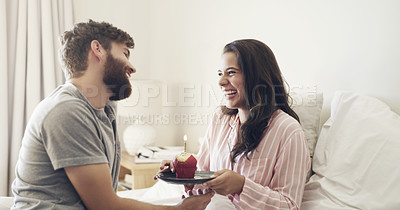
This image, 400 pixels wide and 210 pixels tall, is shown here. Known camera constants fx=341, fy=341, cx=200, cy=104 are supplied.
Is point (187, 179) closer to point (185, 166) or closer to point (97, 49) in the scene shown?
point (185, 166)

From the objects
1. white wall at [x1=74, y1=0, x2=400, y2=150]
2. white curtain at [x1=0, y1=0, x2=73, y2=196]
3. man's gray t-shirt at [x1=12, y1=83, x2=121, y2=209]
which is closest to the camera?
man's gray t-shirt at [x1=12, y1=83, x2=121, y2=209]

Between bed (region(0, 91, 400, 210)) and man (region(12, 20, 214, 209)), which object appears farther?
bed (region(0, 91, 400, 210))

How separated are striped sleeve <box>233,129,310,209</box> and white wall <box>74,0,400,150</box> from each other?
1.61ft

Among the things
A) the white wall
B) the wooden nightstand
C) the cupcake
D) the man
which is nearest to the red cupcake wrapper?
the cupcake

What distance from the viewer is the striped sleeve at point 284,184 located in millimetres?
1154

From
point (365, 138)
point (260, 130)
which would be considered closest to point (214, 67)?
point (260, 130)

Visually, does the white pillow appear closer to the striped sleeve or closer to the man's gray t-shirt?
the striped sleeve

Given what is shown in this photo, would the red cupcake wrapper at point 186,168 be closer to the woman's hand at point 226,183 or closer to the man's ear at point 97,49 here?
the woman's hand at point 226,183

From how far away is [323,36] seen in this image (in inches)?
65.6

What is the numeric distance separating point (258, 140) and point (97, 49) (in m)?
0.67

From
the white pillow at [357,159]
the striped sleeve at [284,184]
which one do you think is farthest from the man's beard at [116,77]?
the white pillow at [357,159]

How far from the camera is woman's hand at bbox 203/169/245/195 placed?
1104 millimetres

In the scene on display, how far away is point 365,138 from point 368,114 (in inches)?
4.5

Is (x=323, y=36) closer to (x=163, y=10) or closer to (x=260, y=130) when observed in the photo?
(x=260, y=130)
